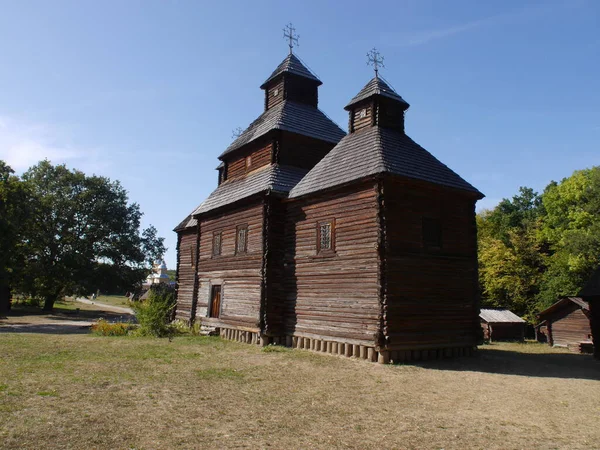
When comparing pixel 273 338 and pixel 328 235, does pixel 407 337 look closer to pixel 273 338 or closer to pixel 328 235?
pixel 328 235

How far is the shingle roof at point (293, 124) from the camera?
73.5 feet

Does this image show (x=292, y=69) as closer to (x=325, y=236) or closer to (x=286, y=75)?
(x=286, y=75)

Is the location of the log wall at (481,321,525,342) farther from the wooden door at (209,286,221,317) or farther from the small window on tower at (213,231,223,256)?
the small window on tower at (213,231,223,256)

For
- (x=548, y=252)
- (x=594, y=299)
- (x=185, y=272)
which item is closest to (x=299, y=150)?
(x=185, y=272)

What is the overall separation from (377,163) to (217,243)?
36.5 feet

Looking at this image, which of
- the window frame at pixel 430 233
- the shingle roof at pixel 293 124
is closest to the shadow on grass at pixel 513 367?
the window frame at pixel 430 233

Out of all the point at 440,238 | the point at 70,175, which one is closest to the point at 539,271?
the point at 440,238

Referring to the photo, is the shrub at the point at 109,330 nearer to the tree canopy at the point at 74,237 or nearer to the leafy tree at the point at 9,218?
the leafy tree at the point at 9,218

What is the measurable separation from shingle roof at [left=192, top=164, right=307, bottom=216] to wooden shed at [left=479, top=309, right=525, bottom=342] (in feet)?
76.7

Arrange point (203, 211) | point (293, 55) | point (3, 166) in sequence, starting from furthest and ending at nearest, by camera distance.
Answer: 1. point (3, 166)
2. point (293, 55)
3. point (203, 211)

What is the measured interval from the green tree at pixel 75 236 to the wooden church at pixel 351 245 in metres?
25.3

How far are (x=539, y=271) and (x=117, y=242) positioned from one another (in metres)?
45.5

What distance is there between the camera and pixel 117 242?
46312mm

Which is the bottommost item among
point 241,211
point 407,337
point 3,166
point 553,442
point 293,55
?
point 553,442
